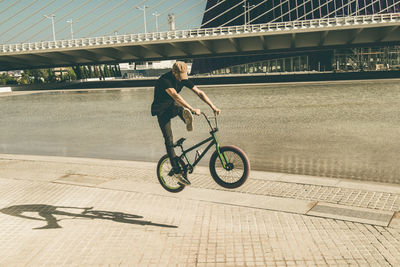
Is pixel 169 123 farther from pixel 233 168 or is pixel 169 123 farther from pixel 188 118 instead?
pixel 233 168

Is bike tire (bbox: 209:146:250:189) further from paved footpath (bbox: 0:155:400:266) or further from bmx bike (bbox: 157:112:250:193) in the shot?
paved footpath (bbox: 0:155:400:266)

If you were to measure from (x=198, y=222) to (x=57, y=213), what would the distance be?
216 centimetres

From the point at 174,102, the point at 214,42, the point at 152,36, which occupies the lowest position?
the point at 174,102

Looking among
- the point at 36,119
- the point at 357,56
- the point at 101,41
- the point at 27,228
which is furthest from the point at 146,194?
the point at 357,56

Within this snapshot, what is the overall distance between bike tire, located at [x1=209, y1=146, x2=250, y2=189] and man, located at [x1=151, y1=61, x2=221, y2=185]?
49 centimetres

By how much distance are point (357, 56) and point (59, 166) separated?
2731 inches

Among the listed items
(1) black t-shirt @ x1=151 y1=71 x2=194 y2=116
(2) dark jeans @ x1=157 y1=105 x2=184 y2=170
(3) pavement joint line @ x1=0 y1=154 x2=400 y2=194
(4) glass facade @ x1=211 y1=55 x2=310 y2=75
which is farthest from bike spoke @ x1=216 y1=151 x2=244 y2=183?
(4) glass facade @ x1=211 y1=55 x2=310 y2=75

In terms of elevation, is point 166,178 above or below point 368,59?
below

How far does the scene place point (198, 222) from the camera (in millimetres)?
5477

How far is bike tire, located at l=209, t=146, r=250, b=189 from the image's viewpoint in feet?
18.3

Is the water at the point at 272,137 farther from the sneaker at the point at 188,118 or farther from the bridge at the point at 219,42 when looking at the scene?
the bridge at the point at 219,42

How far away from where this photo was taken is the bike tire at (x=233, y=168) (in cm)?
558

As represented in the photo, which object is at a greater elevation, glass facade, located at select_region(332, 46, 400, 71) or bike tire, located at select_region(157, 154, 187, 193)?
glass facade, located at select_region(332, 46, 400, 71)

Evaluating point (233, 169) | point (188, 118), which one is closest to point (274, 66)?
point (233, 169)
